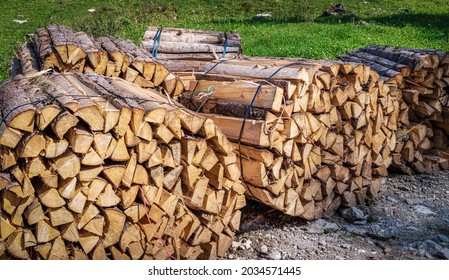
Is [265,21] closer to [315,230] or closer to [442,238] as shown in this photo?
[315,230]

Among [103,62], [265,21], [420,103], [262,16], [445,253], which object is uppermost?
[103,62]

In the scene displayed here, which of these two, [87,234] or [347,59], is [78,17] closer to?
[347,59]

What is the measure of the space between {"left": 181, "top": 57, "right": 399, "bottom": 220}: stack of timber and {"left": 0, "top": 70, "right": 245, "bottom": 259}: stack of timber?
44cm

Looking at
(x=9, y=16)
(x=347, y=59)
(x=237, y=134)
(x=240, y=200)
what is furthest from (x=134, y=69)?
(x=9, y=16)

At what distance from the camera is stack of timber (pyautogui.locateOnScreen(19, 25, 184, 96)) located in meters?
6.41

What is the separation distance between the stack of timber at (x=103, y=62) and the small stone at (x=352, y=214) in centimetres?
249

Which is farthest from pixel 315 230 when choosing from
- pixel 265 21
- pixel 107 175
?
pixel 265 21

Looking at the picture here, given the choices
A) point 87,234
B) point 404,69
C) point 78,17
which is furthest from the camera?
point 78,17

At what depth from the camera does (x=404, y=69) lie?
754cm

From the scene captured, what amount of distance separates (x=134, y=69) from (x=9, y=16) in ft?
43.5

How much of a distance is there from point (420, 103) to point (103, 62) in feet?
14.4

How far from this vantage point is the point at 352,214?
6.69 m

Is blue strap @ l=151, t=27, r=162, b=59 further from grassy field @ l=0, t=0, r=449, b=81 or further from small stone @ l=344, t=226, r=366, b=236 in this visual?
grassy field @ l=0, t=0, r=449, b=81

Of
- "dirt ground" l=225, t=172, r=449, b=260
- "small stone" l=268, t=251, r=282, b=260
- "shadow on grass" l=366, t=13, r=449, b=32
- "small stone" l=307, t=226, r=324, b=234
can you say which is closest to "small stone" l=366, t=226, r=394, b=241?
"dirt ground" l=225, t=172, r=449, b=260
